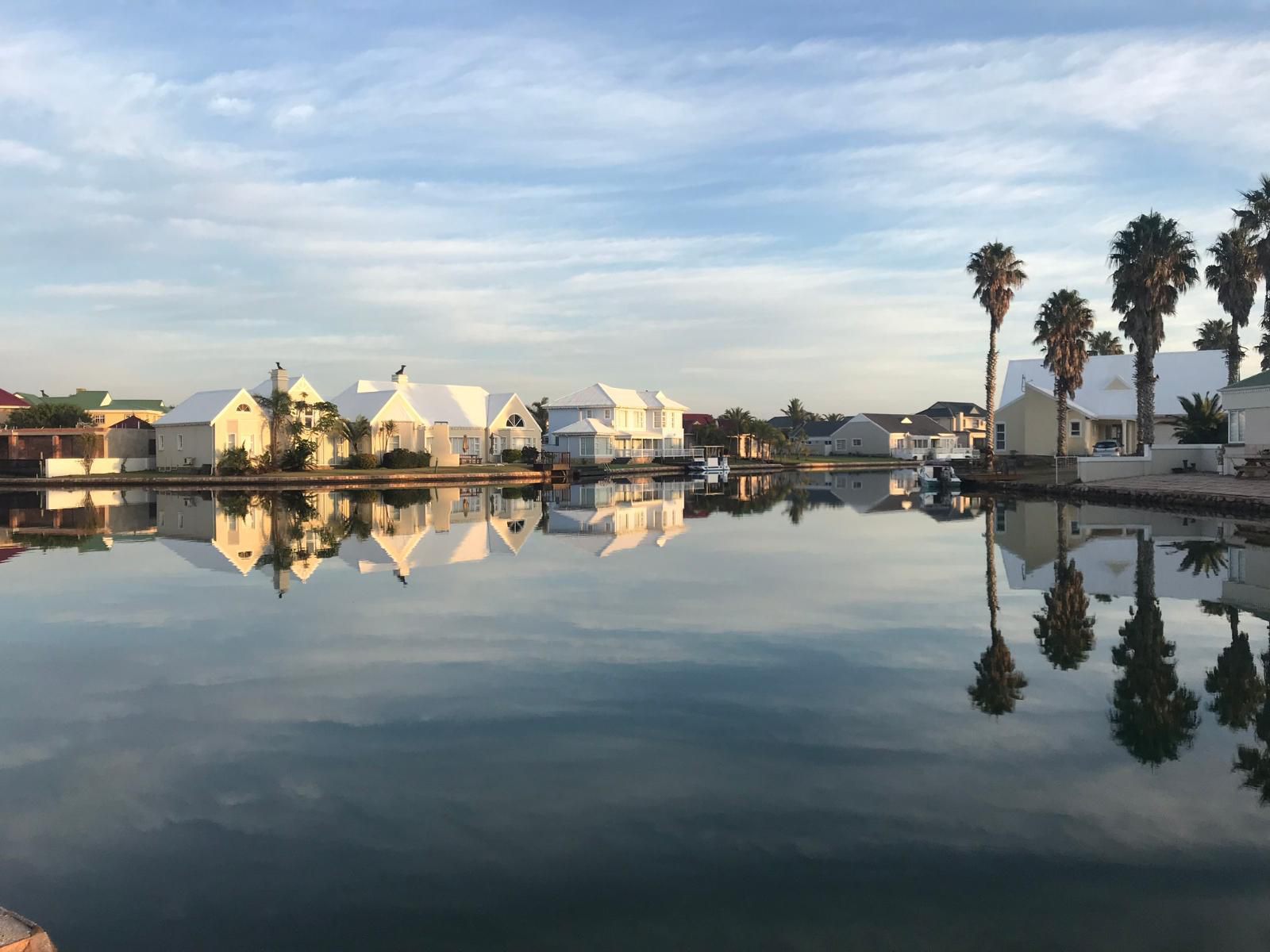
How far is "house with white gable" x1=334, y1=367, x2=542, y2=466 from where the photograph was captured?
2940 inches

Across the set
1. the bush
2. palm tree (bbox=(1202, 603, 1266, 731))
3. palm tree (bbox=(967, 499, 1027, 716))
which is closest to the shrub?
the bush

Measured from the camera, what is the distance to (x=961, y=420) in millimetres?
135125

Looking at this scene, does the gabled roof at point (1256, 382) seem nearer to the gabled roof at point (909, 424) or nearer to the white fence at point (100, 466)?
the white fence at point (100, 466)

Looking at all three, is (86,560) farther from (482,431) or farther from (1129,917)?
(482,431)

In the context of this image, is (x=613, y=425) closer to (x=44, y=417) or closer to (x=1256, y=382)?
(x=44, y=417)

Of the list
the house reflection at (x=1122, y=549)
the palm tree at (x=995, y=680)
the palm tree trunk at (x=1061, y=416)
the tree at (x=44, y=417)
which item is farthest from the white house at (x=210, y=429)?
the palm tree at (x=995, y=680)

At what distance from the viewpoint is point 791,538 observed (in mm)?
29688

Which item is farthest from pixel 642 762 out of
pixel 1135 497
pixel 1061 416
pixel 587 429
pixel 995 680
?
pixel 587 429

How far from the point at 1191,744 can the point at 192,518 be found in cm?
3593

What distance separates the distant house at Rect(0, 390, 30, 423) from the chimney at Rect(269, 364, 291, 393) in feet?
140

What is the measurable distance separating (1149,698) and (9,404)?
10942 centimetres

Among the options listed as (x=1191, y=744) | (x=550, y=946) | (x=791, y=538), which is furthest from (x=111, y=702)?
(x=791, y=538)

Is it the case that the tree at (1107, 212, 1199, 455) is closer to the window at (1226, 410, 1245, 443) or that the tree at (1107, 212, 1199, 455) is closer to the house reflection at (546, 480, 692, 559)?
the window at (1226, 410, 1245, 443)

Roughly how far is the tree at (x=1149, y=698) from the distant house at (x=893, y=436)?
343 ft
